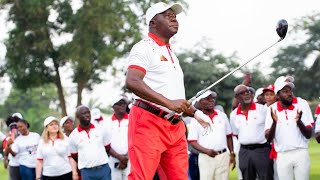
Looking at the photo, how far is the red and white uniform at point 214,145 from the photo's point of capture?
36.8 feet

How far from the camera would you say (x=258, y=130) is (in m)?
10.8

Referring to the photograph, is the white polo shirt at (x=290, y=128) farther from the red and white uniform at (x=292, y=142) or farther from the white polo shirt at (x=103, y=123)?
the white polo shirt at (x=103, y=123)

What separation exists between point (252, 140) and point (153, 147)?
15.5ft

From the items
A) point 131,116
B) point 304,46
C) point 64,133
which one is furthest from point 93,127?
point 304,46

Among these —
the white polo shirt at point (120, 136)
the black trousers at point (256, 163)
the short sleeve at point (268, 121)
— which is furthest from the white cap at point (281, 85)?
the white polo shirt at point (120, 136)

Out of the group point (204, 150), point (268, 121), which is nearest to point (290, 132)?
point (268, 121)

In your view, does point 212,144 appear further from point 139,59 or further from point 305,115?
point 139,59

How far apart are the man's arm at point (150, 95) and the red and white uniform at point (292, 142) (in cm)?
425

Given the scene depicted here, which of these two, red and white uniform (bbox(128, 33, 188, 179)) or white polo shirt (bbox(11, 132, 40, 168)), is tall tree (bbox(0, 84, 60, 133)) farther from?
red and white uniform (bbox(128, 33, 188, 179))

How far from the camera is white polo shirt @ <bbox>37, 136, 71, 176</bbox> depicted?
1241 cm

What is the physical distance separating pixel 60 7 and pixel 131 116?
23.9 meters

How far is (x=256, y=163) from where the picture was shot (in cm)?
1080

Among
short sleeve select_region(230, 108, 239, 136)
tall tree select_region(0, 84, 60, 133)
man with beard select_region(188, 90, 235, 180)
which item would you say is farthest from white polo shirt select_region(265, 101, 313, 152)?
tall tree select_region(0, 84, 60, 133)

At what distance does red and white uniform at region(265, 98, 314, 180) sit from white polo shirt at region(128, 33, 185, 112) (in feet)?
13.0
